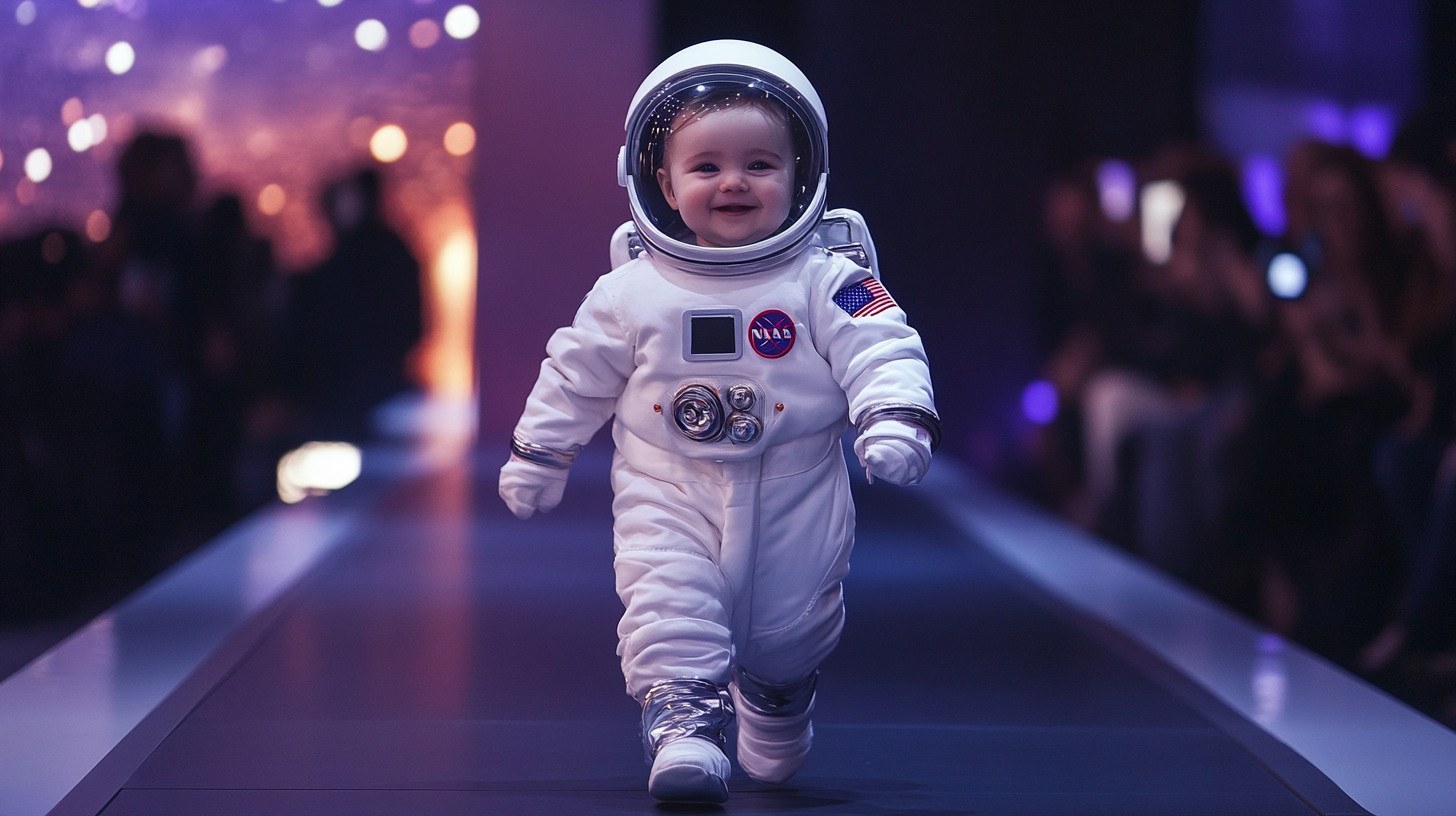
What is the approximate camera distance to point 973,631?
3750mm

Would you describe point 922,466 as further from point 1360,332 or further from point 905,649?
point 1360,332

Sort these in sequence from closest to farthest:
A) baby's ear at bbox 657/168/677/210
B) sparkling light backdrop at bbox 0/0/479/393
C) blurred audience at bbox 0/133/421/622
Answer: baby's ear at bbox 657/168/677/210 → blurred audience at bbox 0/133/421/622 → sparkling light backdrop at bbox 0/0/479/393

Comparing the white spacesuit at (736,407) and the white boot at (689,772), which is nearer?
the white boot at (689,772)

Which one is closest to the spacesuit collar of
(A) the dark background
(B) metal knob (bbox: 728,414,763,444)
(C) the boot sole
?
(B) metal knob (bbox: 728,414,763,444)

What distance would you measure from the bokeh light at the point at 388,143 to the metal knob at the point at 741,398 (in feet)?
37.8

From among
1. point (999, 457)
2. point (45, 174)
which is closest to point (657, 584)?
point (45, 174)

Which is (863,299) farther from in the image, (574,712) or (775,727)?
(574,712)

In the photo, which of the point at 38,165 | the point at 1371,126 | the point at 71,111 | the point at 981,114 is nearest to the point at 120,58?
the point at 71,111

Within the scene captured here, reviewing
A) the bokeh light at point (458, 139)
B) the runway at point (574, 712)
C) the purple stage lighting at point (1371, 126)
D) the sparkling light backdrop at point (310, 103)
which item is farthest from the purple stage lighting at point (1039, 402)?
the bokeh light at point (458, 139)

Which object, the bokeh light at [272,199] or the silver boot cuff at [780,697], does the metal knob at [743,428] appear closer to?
the silver boot cuff at [780,697]

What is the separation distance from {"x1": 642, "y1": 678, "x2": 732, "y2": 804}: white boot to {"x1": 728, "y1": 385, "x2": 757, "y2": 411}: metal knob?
1.43 feet

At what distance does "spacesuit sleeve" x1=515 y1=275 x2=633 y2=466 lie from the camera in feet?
7.84

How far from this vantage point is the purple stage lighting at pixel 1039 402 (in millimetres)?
7379

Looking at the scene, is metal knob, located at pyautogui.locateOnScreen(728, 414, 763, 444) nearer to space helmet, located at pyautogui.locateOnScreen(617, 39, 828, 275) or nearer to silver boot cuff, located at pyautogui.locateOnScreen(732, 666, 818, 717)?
space helmet, located at pyautogui.locateOnScreen(617, 39, 828, 275)
